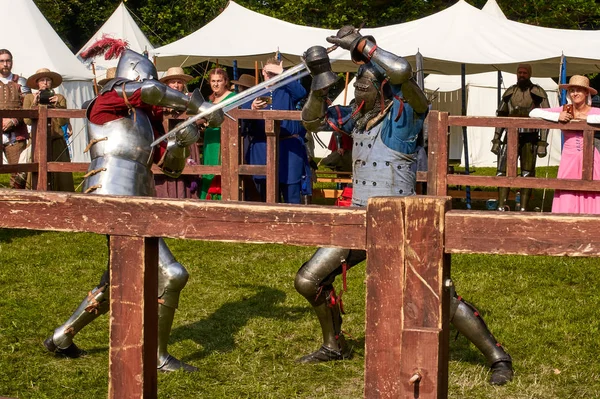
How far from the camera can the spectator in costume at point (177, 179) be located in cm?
951

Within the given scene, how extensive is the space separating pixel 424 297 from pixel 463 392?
2.45 m

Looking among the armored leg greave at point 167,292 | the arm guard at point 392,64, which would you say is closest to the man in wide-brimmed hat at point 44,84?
the armored leg greave at point 167,292

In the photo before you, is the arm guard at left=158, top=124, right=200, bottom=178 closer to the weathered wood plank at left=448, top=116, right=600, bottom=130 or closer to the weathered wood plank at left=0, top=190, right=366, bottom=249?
the weathered wood plank at left=0, top=190, right=366, bottom=249

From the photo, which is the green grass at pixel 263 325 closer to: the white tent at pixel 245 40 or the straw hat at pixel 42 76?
the straw hat at pixel 42 76

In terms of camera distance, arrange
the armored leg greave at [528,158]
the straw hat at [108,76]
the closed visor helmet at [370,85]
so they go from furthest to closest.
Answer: the armored leg greave at [528,158]
the straw hat at [108,76]
the closed visor helmet at [370,85]

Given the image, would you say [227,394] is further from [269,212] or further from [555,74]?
[555,74]

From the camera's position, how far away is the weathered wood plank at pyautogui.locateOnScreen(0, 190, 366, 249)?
111 inches

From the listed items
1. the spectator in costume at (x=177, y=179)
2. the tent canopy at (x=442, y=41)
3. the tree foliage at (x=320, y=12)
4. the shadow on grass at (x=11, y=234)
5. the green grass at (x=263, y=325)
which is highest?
the tree foliage at (x=320, y=12)

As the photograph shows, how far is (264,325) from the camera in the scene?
6312 mm

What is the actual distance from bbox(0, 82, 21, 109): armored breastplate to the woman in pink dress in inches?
231

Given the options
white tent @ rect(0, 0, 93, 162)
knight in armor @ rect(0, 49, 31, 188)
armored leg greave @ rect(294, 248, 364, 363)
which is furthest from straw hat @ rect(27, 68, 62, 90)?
armored leg greave @ rect(294, 248, 364, 363)

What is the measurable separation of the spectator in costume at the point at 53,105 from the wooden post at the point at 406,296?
8231mm

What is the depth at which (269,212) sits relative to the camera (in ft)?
9.37

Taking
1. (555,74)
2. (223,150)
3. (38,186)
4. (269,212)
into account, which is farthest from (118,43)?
(555,74)
